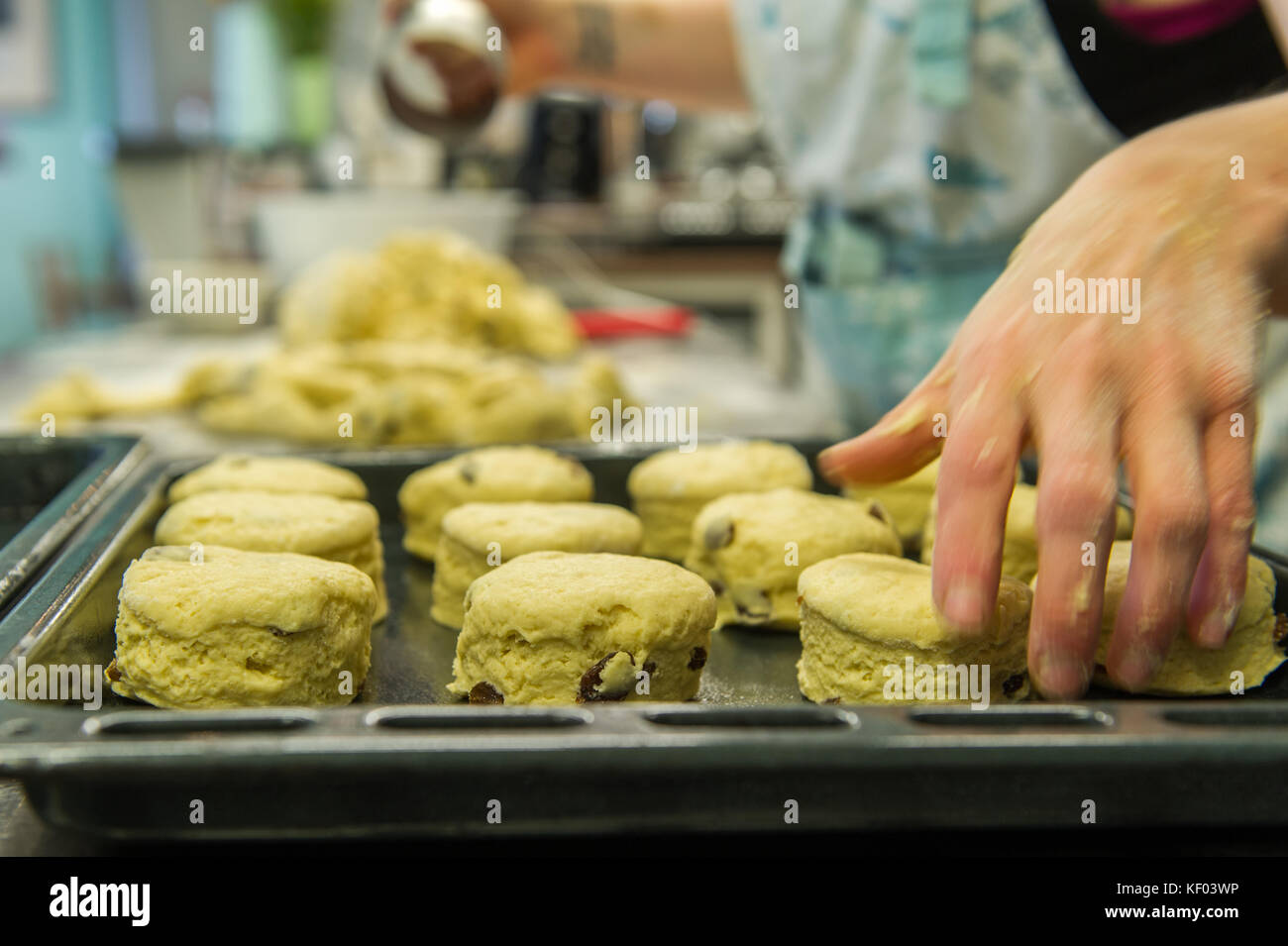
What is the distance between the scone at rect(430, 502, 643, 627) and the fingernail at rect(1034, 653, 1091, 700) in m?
0.56

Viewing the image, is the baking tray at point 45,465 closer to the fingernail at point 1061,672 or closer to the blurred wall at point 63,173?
the fingernail at point 1061,672

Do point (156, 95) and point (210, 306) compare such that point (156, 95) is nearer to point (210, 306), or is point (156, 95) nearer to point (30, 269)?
point (30, 269)

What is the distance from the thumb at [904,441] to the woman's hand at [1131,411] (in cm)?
4

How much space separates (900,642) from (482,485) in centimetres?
68

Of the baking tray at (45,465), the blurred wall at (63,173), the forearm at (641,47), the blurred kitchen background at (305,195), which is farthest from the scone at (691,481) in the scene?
the blurred wall at (63,173)

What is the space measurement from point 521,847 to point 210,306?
9.28 ft

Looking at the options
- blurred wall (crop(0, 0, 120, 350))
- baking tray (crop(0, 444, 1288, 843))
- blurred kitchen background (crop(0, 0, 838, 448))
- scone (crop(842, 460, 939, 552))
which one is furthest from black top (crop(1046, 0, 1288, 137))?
blurred wall (crop(0, 0, 120, 350))

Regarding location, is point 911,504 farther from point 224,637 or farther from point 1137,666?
point 224,637

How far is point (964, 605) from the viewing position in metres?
0.86

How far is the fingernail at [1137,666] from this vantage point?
2.92ft

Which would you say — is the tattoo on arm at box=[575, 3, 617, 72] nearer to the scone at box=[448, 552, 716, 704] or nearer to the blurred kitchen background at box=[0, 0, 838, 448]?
the blurred kitchen background at box=[0, 0, 838, 448]

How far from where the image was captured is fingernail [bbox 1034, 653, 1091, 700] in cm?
86

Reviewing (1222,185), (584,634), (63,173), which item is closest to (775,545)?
(584,634)

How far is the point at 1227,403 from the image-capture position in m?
0.87
